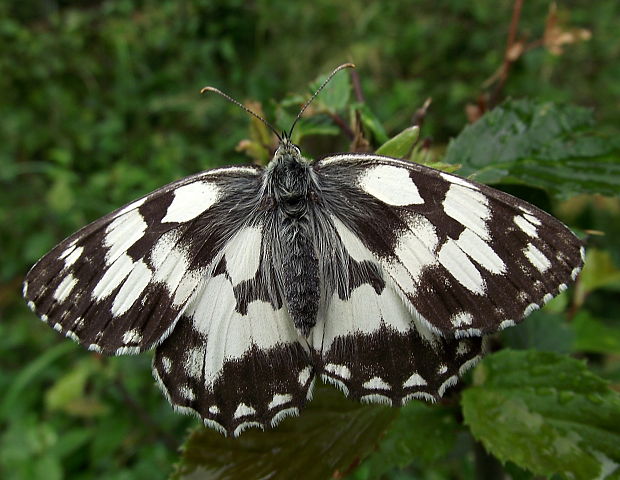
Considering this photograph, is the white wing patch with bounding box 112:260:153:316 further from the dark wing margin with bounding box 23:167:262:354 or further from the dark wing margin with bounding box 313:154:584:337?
the dark wing margin with bounding box 313:154:584:337

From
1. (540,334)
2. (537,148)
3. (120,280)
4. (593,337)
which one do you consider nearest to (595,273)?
(593,337)

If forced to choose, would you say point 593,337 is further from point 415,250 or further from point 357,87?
point 357,87

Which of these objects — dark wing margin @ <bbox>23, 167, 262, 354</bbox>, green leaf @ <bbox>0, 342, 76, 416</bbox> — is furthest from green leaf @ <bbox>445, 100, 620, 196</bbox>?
green leaf @ <bbox>0, 342, 76, 416</bbox>

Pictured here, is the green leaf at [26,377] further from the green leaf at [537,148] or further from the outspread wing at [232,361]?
the green leaf at [537,148]

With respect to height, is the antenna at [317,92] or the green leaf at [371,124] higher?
the antenna at [317,92]

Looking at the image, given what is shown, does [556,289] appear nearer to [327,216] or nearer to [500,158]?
[500,158]

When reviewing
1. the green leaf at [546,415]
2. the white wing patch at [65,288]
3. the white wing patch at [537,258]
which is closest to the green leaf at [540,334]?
the green leaf at [546,415]

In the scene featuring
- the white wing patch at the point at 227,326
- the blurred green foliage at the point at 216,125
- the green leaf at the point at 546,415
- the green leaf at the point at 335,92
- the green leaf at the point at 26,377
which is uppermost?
the green leaf at the point at 335,92
